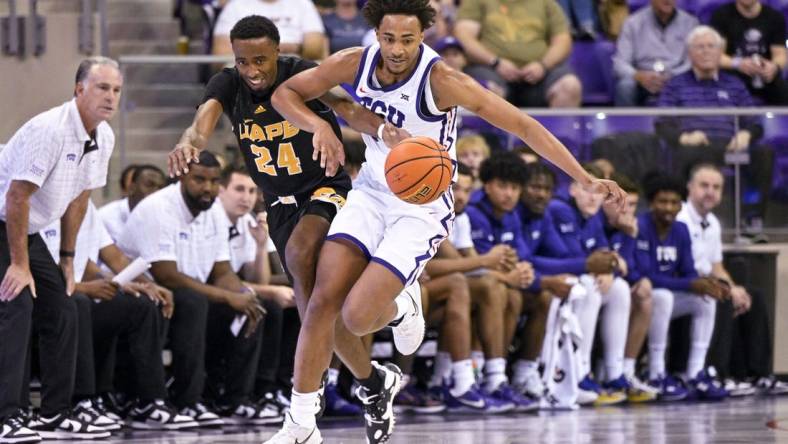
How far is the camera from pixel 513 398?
32.4 ft

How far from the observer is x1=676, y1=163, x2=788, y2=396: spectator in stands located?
11.1 metres

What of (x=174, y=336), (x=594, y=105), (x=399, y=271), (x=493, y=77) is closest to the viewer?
(x=399, y=271)

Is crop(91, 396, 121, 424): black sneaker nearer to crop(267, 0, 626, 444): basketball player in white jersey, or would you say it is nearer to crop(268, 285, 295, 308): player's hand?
crop(268, 285, 295, 308): player's hand

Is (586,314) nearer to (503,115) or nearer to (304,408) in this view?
(503,115)

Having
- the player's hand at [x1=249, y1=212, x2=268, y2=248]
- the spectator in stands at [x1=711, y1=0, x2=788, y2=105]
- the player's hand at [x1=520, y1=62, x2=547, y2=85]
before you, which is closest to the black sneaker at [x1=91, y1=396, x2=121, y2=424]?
the player's hand at [x1=249, y1=212, x2=268, y2=248]

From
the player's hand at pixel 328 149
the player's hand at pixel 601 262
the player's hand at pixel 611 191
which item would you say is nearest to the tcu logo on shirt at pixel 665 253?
the player's hand at pixel 601 262

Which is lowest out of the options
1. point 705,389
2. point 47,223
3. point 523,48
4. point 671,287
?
point 705,389

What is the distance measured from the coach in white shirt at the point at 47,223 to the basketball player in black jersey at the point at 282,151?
3.72 feet

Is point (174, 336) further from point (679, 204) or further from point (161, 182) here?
point (679, 204)

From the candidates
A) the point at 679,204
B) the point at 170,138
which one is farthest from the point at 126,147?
the point at 679,204

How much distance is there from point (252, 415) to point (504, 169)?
8.34 ft

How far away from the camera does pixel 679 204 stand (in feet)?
35.8

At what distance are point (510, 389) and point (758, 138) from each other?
307 cm

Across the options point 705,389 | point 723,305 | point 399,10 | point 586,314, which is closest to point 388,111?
point 399,10
